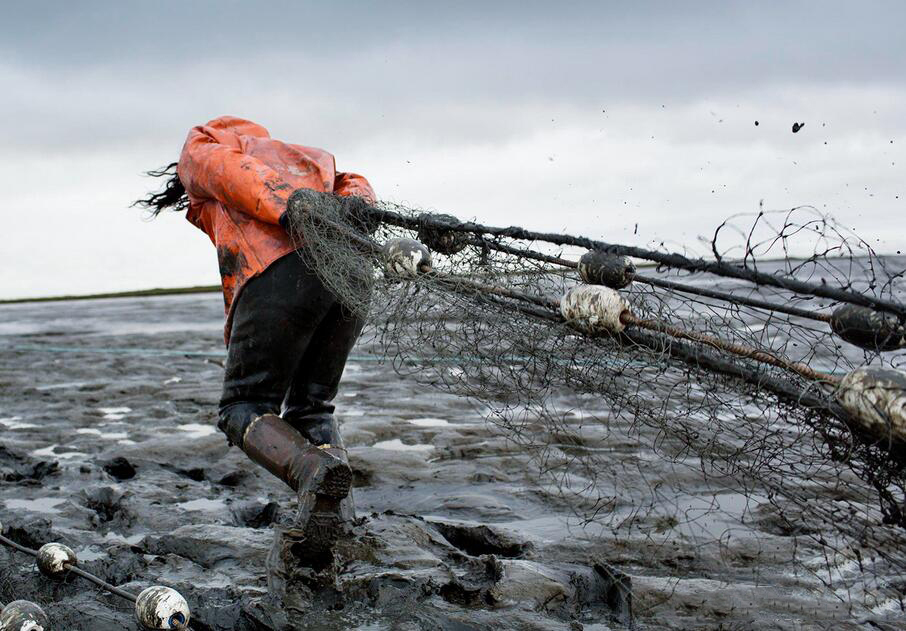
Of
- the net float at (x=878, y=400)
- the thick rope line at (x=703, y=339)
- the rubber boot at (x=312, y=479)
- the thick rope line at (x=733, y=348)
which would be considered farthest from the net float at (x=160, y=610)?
the net float at (x=878, y=400)

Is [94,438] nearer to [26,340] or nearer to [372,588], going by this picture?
[372,588]

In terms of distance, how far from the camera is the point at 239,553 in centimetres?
374

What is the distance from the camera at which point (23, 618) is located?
8.64ft

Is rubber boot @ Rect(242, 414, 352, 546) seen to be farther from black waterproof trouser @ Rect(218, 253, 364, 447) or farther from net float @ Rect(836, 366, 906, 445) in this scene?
net float @ Rect(836, 366, 906, 445)

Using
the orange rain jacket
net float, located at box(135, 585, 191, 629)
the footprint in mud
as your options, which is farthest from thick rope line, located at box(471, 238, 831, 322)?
net float, located at box(135, 585, 191, 629)

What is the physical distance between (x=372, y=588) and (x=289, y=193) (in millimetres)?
1574

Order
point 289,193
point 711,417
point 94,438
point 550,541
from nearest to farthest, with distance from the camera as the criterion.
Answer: point 711,417, point 289,193, point 550,541, point 94,438

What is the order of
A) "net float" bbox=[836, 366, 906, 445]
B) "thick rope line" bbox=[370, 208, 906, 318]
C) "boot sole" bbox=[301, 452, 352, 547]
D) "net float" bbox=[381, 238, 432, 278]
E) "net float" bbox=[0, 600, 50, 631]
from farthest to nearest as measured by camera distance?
"boot sole" bbox=[301, 452, 352, 547] < "net float" bbox=[381, 238, 432, 278] < "net float" bbox=[0, 600, 50, 631] < "thick rope line" bbox=[370, 208, 906, 318] < "net float" bbox=[836, 366, 906, 445]

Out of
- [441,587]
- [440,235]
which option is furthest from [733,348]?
[441,587]

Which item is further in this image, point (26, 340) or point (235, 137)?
point (26, 340)

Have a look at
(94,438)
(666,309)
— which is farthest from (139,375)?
(666,309)

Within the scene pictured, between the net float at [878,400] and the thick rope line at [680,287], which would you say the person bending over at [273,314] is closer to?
the thick rope line at [680,287]

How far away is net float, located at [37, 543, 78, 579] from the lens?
321 cm

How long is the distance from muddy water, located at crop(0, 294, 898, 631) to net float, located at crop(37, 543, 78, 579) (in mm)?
59
